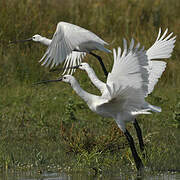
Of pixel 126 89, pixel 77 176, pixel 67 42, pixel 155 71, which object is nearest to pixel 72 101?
pixel 67 42

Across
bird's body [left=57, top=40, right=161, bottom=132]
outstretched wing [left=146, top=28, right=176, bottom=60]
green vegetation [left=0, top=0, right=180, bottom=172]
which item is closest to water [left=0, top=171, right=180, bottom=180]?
green vegetation [left=0, top=0, right=180, bottom=172]

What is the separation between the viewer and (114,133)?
6.68 metres

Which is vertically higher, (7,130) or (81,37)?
(81,37)

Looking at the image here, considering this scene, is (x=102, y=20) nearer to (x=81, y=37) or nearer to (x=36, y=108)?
(x=36, y=108)

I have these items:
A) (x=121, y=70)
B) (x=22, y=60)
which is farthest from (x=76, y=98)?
(x=121, y=70)

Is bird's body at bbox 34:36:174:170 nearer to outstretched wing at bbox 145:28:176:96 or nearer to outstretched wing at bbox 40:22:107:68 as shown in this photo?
outstretched wing at bbox 145:28:176:96

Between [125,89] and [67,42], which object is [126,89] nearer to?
[125,89]

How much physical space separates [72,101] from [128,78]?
326 centimetres

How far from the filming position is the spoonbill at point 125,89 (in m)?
5.54

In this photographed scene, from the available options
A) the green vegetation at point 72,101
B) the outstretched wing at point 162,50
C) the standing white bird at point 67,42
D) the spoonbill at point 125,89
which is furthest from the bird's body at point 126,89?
the standing white bird at point 67,42

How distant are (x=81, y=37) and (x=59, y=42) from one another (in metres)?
0.28

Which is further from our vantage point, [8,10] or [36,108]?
[8,10]

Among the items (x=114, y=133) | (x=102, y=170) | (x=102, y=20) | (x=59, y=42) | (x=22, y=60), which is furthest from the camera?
(x=102, y=20)

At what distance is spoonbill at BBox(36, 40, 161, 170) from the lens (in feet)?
18.2
